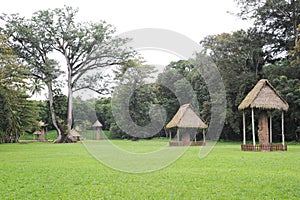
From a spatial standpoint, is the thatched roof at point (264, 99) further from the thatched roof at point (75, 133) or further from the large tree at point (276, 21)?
the thatched roof at point (75, 133)

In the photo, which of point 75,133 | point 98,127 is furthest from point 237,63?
point 98,127

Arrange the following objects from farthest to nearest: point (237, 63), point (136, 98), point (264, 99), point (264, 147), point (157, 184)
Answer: point (136, 98) → point (237, 63) → point (264, 99) → point (264, 147) → point (157, 184)

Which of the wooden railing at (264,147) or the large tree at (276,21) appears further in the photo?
the large tree at (276,21)

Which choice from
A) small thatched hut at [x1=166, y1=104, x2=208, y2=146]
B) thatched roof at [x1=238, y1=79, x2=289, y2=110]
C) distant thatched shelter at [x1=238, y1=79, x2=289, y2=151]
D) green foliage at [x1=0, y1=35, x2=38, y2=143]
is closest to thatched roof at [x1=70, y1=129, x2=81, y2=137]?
green foliage at [x1=0, y1=35, x2=38, y2=143]

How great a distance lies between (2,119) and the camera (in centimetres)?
1973

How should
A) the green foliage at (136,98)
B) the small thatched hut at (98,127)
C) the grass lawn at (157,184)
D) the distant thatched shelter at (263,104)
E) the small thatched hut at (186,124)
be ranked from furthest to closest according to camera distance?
1. the small thatched hut at (98,127)
2. the green foliage at (136,98)
3. the small thatched hut at (186,124)
4. the distant thatched shelter at (263,104)
5. the grass lawn at (157,184)

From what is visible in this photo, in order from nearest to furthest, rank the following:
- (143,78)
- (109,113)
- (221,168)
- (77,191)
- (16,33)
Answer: (77,191) < (221,168) < (16,33) < (143,78) < (109,113)

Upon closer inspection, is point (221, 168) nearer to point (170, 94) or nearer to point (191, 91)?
point (191, 91)

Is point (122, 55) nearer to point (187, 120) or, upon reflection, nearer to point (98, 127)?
point (187, 120)

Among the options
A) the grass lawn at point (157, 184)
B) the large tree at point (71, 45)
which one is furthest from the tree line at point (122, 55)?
the grass lawn at point (157, 184)

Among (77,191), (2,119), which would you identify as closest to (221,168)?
(77,191)

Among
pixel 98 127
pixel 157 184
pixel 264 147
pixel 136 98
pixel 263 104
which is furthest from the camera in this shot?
pixel 98 127

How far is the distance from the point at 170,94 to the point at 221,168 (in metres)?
34.9

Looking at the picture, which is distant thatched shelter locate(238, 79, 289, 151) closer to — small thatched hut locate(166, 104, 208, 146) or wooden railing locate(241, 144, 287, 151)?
A: wooden railing locate(241, 144, 287, 151)
